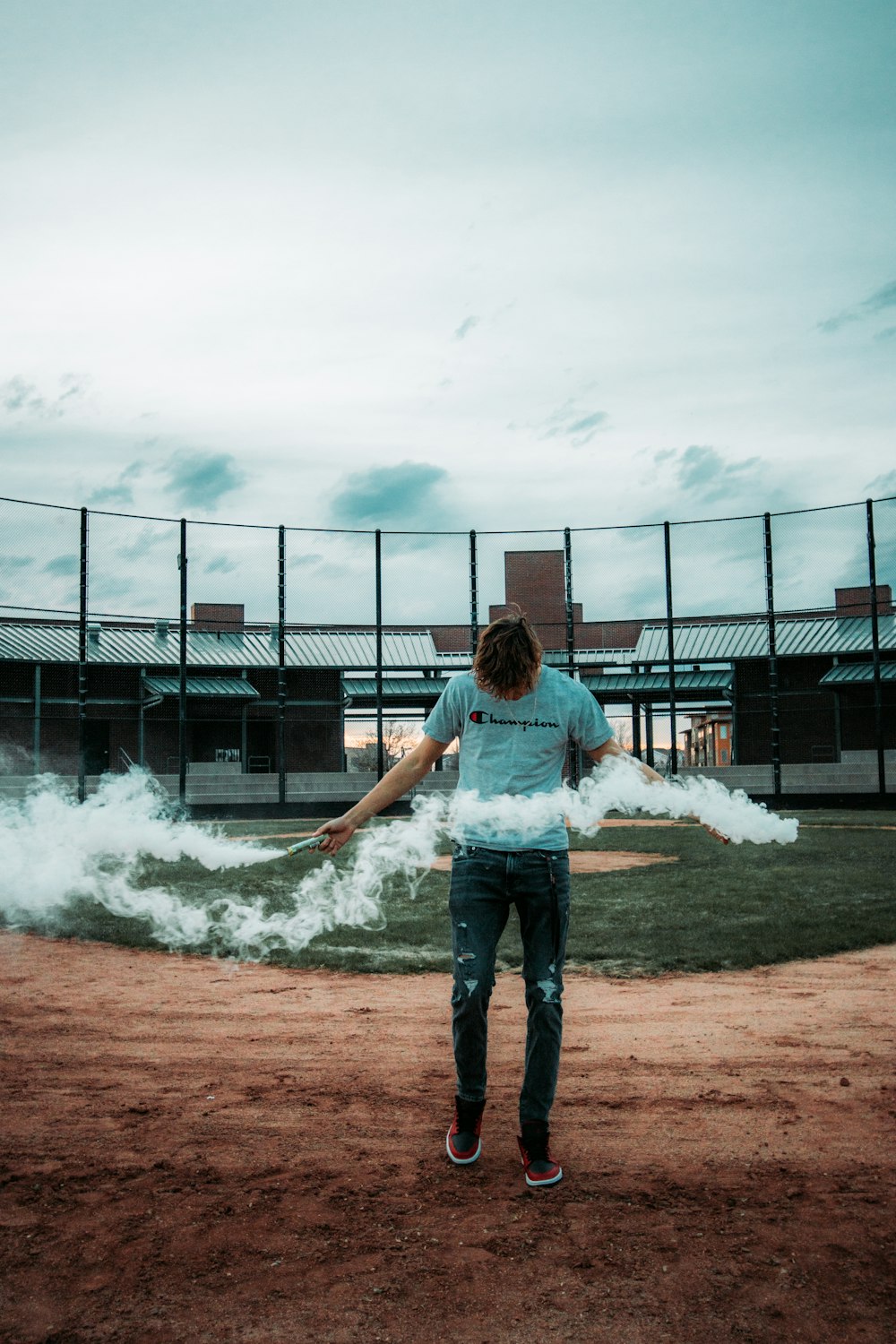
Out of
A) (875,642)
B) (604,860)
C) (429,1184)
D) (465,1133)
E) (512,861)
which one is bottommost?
(604,860)

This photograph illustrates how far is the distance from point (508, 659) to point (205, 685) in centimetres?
2573

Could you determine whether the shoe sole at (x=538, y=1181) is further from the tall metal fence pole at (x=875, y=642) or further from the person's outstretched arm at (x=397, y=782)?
the tall metal fence pole at (x=875, y=642)

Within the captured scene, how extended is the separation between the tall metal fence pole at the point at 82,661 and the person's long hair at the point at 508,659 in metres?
17.5

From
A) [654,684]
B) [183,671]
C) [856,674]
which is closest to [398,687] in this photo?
[654,684]

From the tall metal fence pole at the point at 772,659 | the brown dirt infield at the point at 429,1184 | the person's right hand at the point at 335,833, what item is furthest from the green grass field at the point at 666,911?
the tall metal fence pole at the point at 772,659

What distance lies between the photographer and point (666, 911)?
9398 mm

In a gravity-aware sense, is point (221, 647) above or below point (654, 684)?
above

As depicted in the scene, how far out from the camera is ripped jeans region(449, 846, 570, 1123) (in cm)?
342

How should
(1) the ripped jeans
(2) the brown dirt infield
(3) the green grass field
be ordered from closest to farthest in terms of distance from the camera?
(2) the brown dirt infield, (1) the ripped jeans, (3) the green grass field

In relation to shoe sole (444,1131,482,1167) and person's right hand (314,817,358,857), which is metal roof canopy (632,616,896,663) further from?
shoe sole (444,1131,482,1167)

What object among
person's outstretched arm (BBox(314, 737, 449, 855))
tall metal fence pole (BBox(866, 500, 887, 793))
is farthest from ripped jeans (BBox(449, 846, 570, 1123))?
tall metal fence pole (BBox(866, 500, 887, 793))

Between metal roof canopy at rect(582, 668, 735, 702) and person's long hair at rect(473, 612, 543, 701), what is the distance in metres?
26.6

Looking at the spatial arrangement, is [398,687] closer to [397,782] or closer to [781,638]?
[781,638]

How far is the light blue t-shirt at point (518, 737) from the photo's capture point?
350 centimetres
